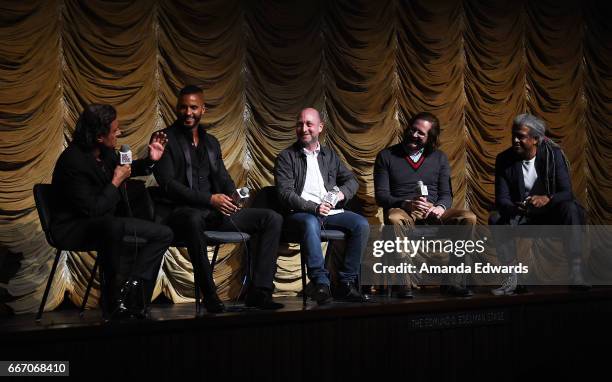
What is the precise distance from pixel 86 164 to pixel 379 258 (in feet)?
7.86

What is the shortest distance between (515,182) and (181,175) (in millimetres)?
2301

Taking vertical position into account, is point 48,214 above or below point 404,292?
above

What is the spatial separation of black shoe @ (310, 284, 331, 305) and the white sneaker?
1159 millimetres

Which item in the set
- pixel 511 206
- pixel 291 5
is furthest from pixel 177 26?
pixel 511 206

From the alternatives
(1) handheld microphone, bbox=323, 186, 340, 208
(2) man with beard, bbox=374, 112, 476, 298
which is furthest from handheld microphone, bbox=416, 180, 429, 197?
(1) handheld microphone, bbox=323, 186, 340, 208

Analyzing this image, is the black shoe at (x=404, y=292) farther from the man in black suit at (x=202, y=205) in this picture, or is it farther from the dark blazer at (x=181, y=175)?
the dark blazer at (x=181, y=175)

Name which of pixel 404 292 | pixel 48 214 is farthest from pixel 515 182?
pixel 48 214

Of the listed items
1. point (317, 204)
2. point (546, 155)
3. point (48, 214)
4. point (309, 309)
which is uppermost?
point (546, 155)

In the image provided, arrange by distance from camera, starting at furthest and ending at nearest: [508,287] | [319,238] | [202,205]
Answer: [508,287] < [319,238] < [202,205]

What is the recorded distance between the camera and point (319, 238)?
15.1 feet

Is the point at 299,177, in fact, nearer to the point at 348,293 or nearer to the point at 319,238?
the point at 319,238

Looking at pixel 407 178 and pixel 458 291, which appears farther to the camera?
pixel 407 178

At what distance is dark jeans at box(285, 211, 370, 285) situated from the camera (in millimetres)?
4527

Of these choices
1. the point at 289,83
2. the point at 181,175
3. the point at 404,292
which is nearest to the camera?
the point at 181,175
